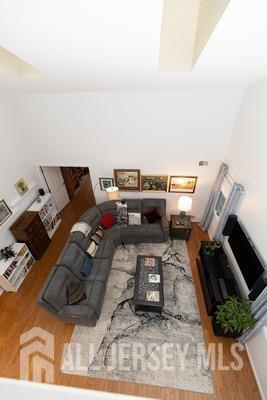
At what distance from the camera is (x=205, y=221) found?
526cm

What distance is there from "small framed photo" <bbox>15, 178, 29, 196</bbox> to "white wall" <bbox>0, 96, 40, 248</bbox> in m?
0.08

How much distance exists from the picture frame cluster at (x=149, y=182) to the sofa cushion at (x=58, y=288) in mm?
2622

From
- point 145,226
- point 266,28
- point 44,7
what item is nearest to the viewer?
point 44,7

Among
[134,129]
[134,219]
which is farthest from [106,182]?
[134,129]

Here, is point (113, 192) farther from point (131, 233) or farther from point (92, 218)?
point (131, 233)

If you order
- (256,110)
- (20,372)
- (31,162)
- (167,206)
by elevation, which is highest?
(256,110)

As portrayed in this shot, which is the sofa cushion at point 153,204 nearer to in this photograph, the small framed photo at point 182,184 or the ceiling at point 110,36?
the small framed photo at point 182,184

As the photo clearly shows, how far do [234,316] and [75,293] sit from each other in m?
2.69

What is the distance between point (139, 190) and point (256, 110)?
310cm

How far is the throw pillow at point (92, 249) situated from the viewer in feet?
13.6

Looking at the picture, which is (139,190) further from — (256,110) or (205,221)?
(256,110)

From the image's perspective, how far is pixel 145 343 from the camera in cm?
326

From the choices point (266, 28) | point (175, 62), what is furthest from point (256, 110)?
point (266, 28)

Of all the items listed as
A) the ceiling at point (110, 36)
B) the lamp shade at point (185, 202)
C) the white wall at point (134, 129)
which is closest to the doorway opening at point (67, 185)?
the white wall at point (134, 129)
